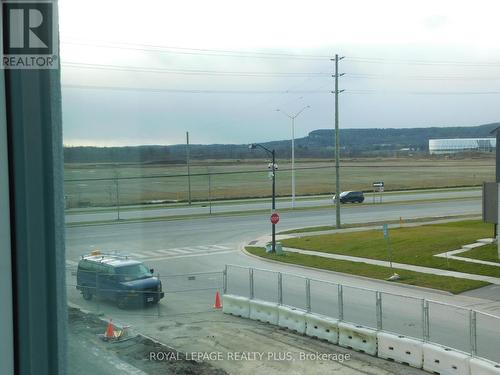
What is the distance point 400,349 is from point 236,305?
417 cm

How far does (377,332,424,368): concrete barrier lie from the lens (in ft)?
28.9

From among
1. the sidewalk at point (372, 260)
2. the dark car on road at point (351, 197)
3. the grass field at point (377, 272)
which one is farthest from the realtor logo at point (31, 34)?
Result: the dark car on road at point (351, 197)

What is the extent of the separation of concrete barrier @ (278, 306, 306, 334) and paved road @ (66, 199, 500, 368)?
59 cm

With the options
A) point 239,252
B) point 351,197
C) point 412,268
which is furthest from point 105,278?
point 351,197

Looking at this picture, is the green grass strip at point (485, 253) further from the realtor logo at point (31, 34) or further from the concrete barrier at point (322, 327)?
the realtor logo at point (31, 34)

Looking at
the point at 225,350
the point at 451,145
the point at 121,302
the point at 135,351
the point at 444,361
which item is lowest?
the point at 444,361

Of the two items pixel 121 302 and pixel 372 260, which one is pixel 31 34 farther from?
pixel 372 260

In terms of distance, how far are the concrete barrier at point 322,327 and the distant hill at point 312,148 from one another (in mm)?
3401

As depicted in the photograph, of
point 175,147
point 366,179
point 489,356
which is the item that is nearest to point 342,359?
point 489,356

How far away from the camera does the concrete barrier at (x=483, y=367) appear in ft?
25.4

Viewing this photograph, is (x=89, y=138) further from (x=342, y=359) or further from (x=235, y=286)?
(x=235, y=286)

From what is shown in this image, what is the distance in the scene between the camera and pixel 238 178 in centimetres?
4781

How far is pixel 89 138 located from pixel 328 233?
30.2 meters

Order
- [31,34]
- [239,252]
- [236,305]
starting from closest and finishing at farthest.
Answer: [31,34]
[236,305]
[239,252]
